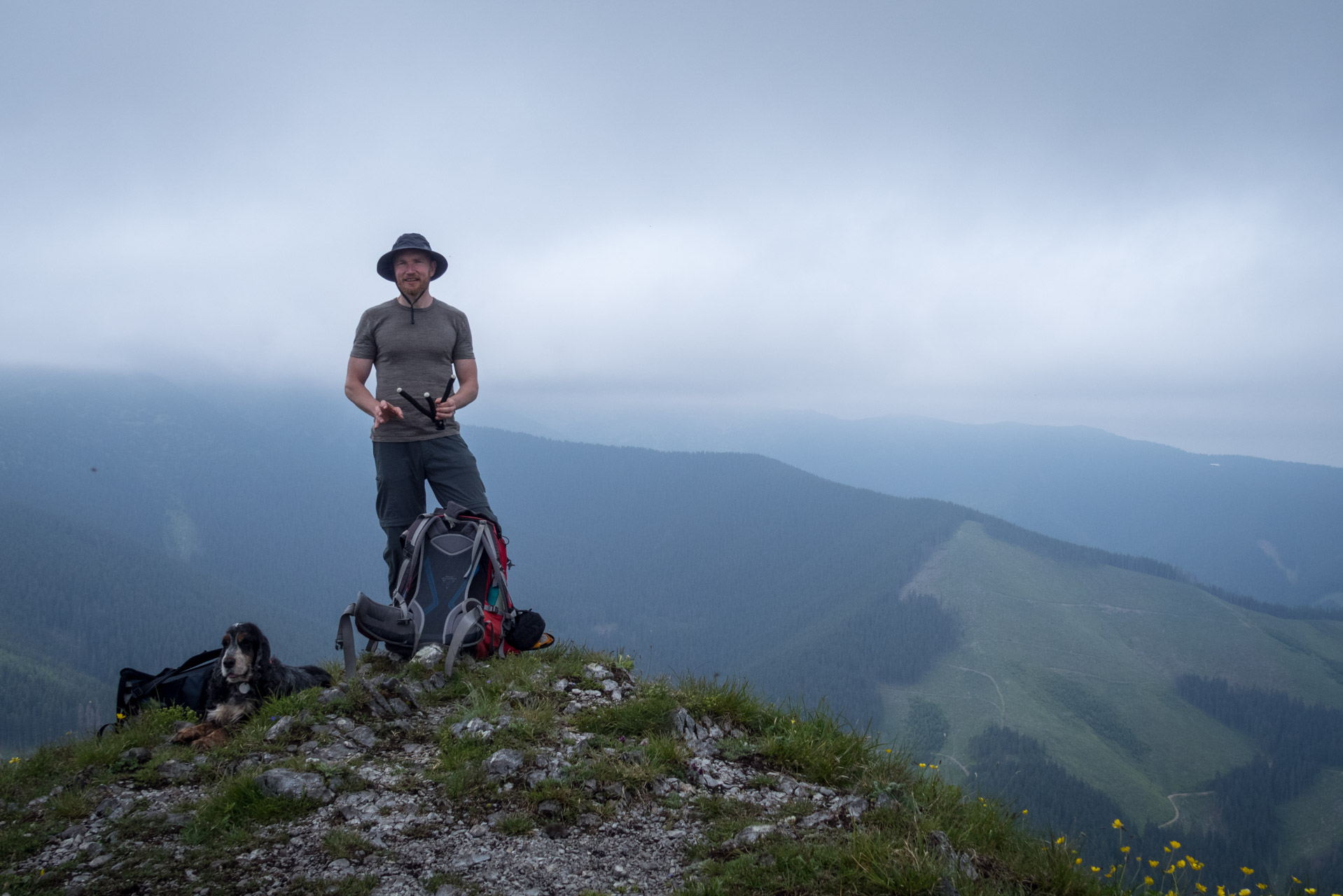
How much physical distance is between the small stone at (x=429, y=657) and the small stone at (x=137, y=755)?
1979 millimetres

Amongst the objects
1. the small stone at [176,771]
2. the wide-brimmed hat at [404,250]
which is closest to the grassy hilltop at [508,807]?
the small stone at [176,771]

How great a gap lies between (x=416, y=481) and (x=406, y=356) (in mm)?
1318

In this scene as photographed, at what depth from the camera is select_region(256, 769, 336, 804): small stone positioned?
13.8 ft

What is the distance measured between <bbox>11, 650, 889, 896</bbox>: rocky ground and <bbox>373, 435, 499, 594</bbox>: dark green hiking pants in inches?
71.6

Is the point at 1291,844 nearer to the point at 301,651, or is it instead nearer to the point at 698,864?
the point at 698,864

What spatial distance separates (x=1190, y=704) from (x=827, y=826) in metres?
196

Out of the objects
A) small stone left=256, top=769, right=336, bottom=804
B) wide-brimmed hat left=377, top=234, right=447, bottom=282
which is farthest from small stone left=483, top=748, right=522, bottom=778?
wide-brimmed hat left=377, top=234, right=447, bottom=282

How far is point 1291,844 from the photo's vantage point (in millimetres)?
105938

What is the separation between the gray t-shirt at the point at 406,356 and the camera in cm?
678

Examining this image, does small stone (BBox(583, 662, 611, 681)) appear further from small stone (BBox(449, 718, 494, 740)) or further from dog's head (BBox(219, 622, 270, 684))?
dog's head (BBox(219, 622, 270, 684))

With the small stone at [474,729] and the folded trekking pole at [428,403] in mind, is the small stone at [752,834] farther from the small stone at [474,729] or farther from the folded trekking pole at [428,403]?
the folded trekking pole at [428,403]

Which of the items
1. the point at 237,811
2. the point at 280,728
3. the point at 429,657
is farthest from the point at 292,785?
the point at 429,657

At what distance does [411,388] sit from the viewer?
682 centimetres

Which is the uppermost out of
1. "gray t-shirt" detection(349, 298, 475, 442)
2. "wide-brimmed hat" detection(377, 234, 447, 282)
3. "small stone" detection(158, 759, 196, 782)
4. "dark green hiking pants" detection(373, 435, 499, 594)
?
"wide-brimmed hat" detection(377, 234, 447, 282)
